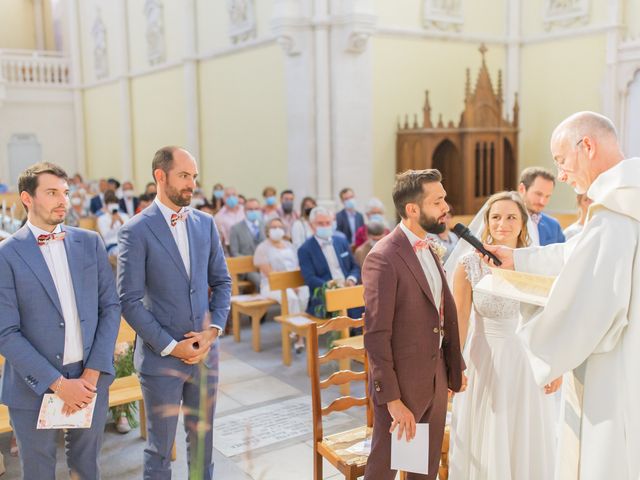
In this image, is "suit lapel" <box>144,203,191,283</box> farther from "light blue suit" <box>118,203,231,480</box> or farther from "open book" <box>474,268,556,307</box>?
"open book" <box>474,268,556,307</box>

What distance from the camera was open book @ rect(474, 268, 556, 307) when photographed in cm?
242

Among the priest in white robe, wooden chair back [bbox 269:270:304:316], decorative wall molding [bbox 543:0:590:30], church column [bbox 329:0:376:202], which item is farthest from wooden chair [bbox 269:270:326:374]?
decorative wall molding [bbox 543:0:590:30]

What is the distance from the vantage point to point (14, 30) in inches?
A: 806

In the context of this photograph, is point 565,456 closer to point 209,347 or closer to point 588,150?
point 588,150

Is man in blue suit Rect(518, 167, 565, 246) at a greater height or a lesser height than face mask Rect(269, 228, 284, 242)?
greater

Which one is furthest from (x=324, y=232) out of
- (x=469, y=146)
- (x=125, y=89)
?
(x=125, y=89)

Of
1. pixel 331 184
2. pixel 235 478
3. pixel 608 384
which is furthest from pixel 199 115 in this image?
pixel 608 384

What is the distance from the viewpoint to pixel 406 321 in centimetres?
283

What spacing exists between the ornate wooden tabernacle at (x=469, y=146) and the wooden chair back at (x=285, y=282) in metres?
4.29

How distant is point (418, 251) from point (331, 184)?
24.3 feet

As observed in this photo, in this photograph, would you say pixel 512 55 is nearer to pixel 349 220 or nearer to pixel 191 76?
pixel 349 220

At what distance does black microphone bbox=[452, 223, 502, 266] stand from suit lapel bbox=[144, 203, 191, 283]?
1.43 meters

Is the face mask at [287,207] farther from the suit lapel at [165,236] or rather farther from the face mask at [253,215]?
the suit lapel at [165,236]

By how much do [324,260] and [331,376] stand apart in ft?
10.8
